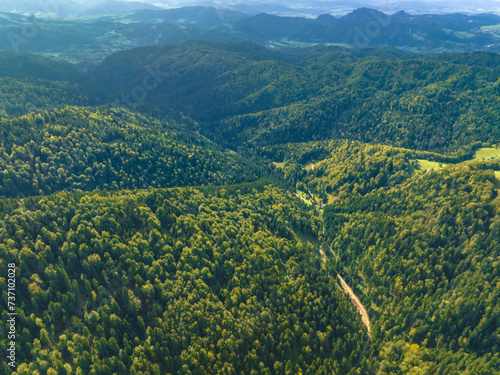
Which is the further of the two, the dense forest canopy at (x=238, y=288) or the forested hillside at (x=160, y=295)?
the dense forest canopy at (x=238, y=288)

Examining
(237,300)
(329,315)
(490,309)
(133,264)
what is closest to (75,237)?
(133,264)

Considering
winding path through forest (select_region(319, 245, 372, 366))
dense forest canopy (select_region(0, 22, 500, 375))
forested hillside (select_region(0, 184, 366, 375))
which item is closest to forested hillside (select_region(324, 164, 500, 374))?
dense forest canopy (select_region(0, 22, 500, 375))

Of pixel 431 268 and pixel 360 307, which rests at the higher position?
pixel 431 268

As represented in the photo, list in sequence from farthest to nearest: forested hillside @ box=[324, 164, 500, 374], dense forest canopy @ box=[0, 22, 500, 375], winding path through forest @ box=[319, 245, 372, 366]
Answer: winding path through forest @ box=[319, 245, 372, 366]
forested hillside @ box=[324, 164, 500, 374]
dense forest canopy @ box=[0, 22, 500, 375]

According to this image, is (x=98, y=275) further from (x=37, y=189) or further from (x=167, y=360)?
(x=37, y=189)

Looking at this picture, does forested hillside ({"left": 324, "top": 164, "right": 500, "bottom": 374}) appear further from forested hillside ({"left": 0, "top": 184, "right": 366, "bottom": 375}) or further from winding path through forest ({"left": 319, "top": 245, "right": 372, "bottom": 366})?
forested hillside ({"left": 0, "top": 184, "right": 366, "bottom": 375})

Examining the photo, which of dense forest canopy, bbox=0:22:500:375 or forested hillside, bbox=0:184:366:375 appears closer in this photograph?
forested hillside, bbox=0:184:366:375

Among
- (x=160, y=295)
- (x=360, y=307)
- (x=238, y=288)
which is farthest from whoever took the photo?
(x=360, y=307)

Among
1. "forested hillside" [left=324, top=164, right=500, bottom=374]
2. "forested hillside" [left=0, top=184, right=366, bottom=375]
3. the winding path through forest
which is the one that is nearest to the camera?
"forested hillside" [left=0, top=184, right=366, bottom=375]

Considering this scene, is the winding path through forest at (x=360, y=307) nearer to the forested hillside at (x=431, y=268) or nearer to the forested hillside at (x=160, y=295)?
the forested hillside at (x=431, y=268)

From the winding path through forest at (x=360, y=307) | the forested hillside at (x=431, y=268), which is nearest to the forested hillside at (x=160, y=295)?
the winding path through forest at (x=360, y=307)

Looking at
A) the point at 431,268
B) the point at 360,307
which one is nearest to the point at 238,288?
the point at 360,307

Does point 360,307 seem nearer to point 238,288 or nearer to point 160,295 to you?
point 238,288
